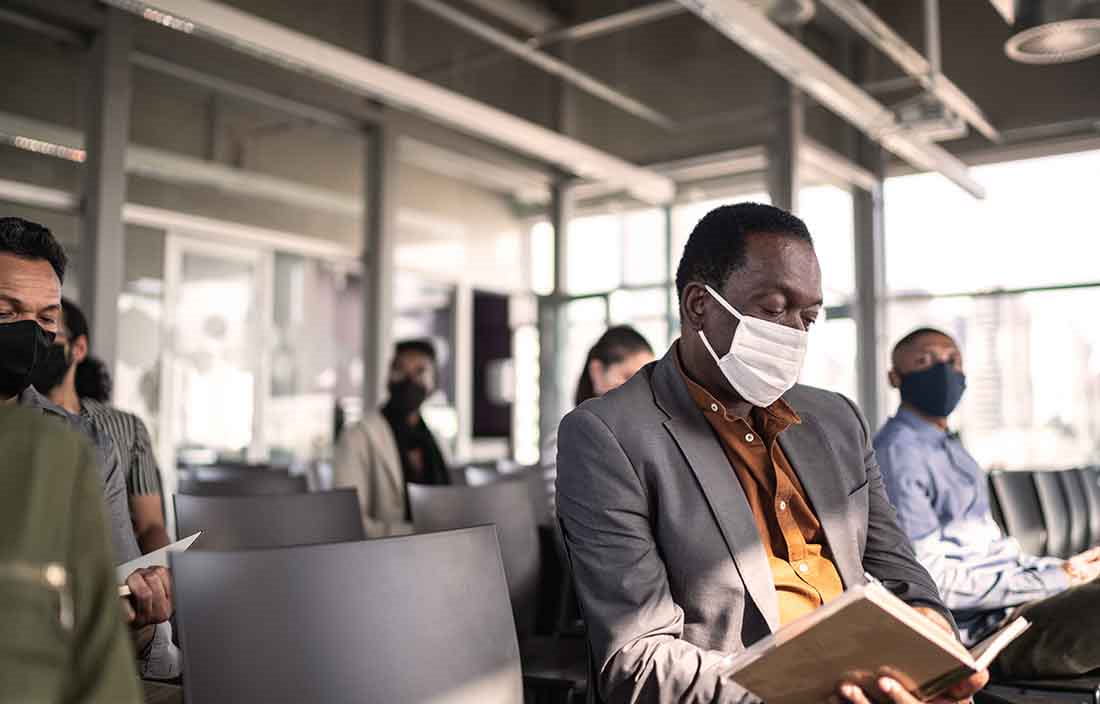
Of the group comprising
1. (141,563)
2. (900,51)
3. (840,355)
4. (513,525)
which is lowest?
(513,525)

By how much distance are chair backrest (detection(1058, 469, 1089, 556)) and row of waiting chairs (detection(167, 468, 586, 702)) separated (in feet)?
8.91

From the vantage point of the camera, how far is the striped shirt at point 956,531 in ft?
8.47

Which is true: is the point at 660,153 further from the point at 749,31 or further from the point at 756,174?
the point at 749,31

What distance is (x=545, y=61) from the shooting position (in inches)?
310

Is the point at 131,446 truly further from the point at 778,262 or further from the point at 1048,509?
the point at 1048,509

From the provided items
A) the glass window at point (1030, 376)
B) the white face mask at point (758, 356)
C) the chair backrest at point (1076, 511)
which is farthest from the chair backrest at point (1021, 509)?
the glass window at point (1030, 376)

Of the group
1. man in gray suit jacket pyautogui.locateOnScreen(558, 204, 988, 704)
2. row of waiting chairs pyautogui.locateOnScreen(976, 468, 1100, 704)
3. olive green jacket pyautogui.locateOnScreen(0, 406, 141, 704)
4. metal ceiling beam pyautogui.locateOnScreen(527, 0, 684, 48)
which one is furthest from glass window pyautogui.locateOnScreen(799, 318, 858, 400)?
olive green jacket pyautogui.locateOnScreen(0, 406, 141, 704)

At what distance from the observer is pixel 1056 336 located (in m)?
7.82

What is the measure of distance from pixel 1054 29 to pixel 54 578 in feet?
15.8

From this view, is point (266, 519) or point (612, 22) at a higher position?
point (612, 22)

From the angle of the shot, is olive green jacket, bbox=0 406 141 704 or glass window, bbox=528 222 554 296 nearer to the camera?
olive green jacket, bbox=0 406 141 704

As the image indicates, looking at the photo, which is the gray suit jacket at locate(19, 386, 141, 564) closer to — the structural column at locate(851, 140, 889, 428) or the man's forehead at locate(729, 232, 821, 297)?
the man's forehead at locate(729, 232, 821, 297)

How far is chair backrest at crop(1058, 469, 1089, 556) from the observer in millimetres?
4312

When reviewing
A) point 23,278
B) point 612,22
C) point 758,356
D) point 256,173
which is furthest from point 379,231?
point 758,356
